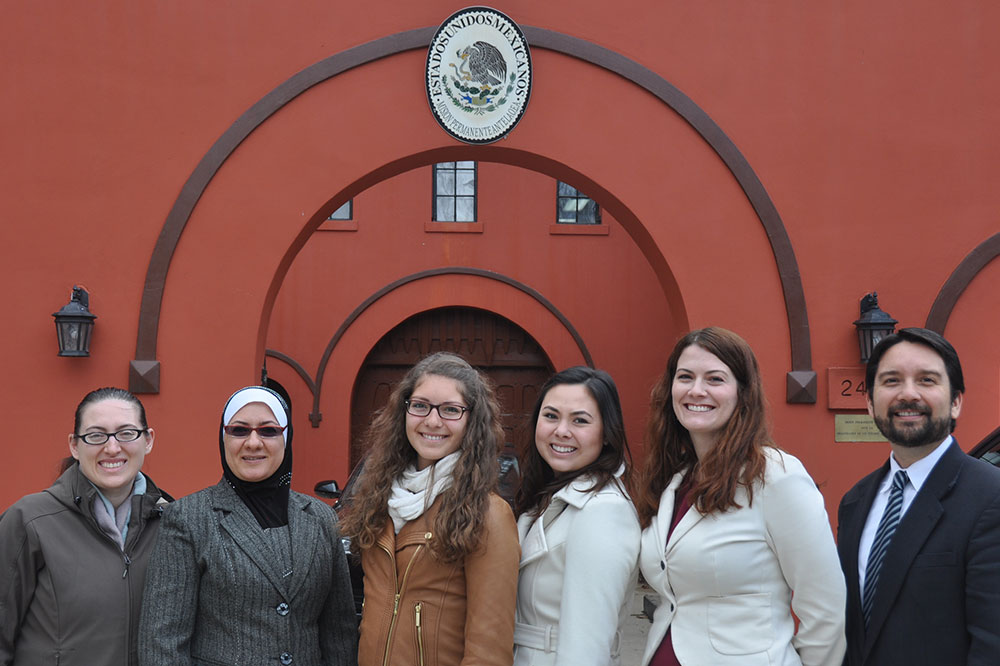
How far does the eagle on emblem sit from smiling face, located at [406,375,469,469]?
136 inches

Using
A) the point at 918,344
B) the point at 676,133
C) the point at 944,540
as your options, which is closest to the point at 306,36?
the point at 676,133

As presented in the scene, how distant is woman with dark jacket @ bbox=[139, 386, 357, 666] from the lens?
2197mm

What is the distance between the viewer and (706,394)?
2344mm

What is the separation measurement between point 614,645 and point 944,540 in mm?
952

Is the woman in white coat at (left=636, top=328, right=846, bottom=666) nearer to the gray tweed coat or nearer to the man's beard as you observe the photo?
the man's beard

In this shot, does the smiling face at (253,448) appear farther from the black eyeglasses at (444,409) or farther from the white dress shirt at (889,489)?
the white dress shirt at (889,489)

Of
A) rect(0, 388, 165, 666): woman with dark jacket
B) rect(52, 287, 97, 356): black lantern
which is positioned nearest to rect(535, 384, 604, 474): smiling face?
rect(0, 388, 165, 666): woman with dark jacket

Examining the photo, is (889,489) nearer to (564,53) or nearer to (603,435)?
(603,435)

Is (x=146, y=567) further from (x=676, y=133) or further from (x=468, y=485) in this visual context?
(x=676, y=133)

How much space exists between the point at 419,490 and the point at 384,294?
7807 mm

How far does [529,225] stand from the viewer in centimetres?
1016

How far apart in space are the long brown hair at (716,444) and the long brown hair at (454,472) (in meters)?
0.52

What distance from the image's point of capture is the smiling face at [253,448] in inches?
91.6

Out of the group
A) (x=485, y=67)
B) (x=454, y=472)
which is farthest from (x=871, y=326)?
(x=454, y=472)
